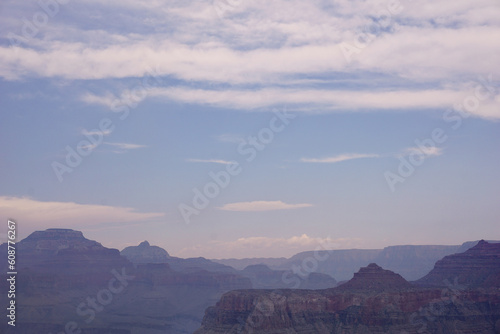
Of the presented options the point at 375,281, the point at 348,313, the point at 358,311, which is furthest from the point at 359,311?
the point at 375,281

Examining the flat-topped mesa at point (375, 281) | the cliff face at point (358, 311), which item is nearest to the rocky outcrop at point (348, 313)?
the cliff face at point (358, 311)

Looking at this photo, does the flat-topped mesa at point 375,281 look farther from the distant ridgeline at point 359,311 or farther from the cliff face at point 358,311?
the cliff face at point 358,311

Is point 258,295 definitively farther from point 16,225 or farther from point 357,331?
point 16,225

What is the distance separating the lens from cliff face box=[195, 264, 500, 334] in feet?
544

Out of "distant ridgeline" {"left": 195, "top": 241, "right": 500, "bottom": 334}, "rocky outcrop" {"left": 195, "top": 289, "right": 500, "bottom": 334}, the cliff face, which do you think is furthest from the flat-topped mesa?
"rocky outcrop" {"left": 195, "top": 289, "right": 500, "bottom": 334}

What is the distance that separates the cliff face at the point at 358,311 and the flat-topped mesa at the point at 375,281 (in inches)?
203

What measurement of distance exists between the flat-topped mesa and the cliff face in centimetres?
516

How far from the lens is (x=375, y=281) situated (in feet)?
630

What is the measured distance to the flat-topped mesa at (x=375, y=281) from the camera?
619 feet

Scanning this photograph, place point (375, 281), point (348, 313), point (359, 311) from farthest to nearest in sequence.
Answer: point (375, 281) < point (348, 313) < point (359, 311)

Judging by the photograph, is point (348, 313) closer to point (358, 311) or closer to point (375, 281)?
point (358, 311)

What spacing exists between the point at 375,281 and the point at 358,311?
78.7 ft

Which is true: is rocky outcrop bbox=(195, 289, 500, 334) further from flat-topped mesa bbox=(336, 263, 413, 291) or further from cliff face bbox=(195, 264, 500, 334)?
flat-topped mesa bbox=(336, 263, 413, 291)

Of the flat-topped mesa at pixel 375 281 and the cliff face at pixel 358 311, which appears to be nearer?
the cliff face at pixel 358 311
